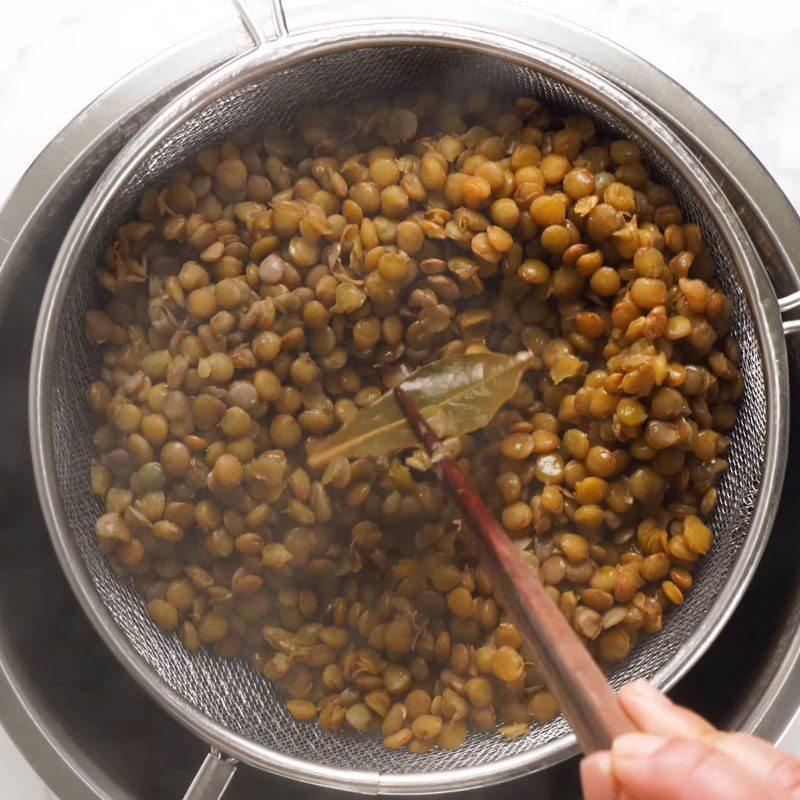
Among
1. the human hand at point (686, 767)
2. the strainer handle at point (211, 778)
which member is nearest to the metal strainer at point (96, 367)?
the strainer handle at point (211, 778)

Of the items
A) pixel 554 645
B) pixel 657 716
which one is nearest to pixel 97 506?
pixel 554 645

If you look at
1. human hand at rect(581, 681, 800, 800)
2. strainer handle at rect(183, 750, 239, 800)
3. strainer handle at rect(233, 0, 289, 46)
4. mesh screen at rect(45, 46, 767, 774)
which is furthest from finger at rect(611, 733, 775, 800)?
strainer handle at rect(233, 0, 289, 46)

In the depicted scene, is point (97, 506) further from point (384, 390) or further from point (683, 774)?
point (683, 774)

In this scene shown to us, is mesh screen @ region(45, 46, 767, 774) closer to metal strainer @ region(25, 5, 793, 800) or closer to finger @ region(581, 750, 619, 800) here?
metal strainer @ region(25, 5, 793, 800)

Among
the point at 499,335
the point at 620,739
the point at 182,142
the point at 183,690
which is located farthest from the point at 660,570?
the point at 182,142

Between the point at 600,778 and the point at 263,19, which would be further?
the point at 263,19

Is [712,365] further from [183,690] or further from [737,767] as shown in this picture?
[183,690]

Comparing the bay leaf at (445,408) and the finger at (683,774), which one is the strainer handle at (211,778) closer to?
the bay leaf at (445,408)

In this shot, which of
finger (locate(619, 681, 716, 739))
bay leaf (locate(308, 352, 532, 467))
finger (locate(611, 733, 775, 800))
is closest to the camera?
finger (locate(611, 733, 775, 800))
